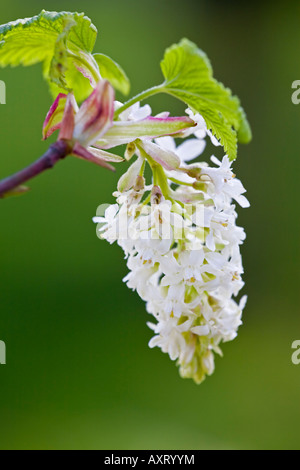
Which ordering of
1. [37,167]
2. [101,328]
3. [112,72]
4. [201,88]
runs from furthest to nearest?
[101,328]
[112,72]
[201,88]
[37,167]

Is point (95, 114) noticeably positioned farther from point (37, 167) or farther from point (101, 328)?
point (101, 328)

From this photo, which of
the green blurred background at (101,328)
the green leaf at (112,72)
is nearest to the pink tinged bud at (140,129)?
the green leaf at (112,72)

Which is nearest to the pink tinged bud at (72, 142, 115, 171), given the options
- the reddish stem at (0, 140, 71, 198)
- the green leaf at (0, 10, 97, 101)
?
the reddish stem at (0, 140, 71, 198)

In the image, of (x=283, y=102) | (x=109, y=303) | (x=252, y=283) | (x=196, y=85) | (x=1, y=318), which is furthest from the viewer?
(x=283, y=102)

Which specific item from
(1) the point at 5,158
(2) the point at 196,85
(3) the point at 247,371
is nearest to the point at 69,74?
(2) the point at 196,85

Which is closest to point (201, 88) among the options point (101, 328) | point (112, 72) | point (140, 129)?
point (140, 129)

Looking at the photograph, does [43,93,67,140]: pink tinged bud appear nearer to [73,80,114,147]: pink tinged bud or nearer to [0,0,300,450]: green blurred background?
[73,80,114,147]: pink tinged bud

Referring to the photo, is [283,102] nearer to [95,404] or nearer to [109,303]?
[109,303]
